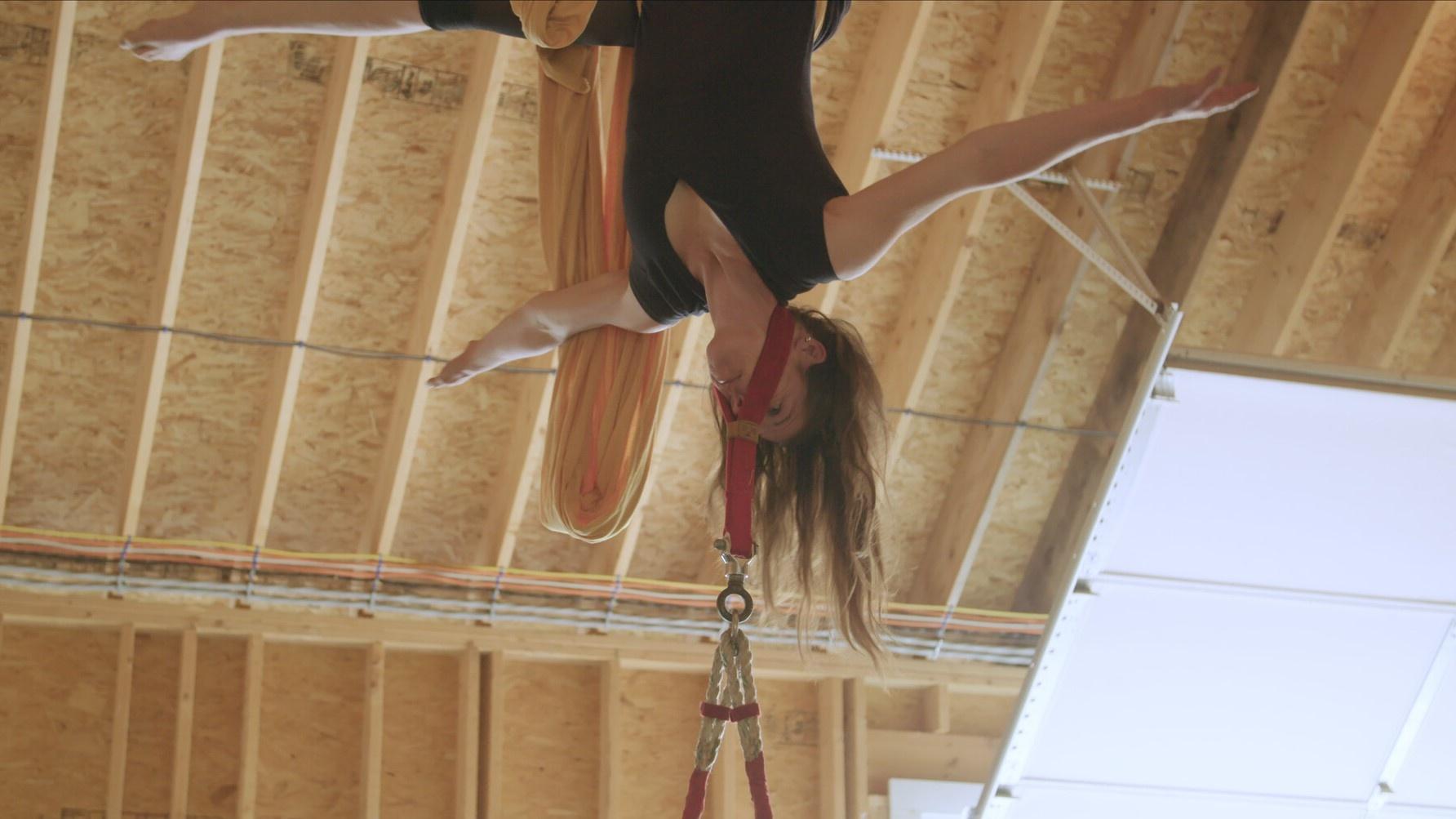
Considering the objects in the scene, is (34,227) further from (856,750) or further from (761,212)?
(856,750)

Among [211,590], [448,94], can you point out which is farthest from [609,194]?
[211,590]

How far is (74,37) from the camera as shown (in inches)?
194

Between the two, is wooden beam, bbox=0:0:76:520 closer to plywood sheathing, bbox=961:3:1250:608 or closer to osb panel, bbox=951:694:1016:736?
plywood sheathing, bbox=961:3:1250:608

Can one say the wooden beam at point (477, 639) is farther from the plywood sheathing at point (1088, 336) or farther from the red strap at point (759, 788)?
the red strap at point (759, 788)

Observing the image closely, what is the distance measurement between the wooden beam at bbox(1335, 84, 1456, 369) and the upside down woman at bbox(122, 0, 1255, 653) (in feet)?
11.6

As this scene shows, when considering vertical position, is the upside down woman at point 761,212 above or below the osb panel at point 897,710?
below

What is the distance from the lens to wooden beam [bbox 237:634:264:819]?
17.2 feet

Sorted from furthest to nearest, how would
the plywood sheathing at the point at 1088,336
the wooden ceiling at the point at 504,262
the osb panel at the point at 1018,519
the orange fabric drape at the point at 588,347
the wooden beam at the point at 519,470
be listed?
the osb panel at the point at 1018,519, the plywood sheathing at the point at 1088,336, the wooden beam at the point at 519,470, the wooden ceiling at the point at 504,262, the orange fabric drape at the point at 588,347

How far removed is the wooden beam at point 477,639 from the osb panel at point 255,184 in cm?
104

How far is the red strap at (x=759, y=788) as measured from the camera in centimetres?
281

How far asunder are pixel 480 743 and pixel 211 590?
1.13 m

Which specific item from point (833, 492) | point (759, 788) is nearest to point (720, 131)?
point (833, 492)

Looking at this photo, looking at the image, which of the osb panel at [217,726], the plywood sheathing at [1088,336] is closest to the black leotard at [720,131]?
the plywood sheathing at [1088,336]

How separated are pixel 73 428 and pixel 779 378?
11.6ft
